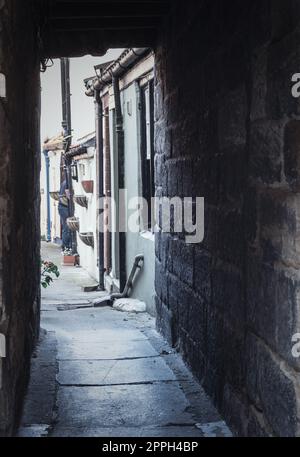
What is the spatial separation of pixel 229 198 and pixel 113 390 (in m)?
1.49

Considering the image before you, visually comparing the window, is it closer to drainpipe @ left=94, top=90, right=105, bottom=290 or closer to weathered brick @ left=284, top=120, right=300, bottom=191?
drainpipe @ left=94, top=90, right=105, bottom=290

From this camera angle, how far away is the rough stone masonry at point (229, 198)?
2449 millimetres

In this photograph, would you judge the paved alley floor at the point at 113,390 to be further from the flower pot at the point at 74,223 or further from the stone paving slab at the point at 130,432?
the flower pot at the point at 74,223

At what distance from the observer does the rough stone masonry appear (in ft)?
8.04

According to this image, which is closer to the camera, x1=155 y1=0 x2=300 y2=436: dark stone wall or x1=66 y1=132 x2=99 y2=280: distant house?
x1=155 y1=0 x2=300 y2=436: dark stone wall

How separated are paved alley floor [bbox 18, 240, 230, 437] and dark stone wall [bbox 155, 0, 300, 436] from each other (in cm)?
15

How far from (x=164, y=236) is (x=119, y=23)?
1739 mm

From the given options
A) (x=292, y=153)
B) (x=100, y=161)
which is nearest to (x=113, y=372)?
(x=292, y=153)

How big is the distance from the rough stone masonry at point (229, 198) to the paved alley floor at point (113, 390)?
146 mm

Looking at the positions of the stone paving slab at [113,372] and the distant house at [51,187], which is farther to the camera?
the distant house at [51,187]

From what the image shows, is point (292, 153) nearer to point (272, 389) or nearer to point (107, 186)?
point (272, 389)

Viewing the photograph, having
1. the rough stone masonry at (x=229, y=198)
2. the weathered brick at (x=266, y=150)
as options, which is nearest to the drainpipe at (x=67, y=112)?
the rough stone masonry at (x=229, y=198)

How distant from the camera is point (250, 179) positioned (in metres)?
2.94

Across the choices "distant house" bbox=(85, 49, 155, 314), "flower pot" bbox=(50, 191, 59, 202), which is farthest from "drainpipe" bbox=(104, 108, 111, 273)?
"flower pot" bbox=(50, 191, 59, 202)
